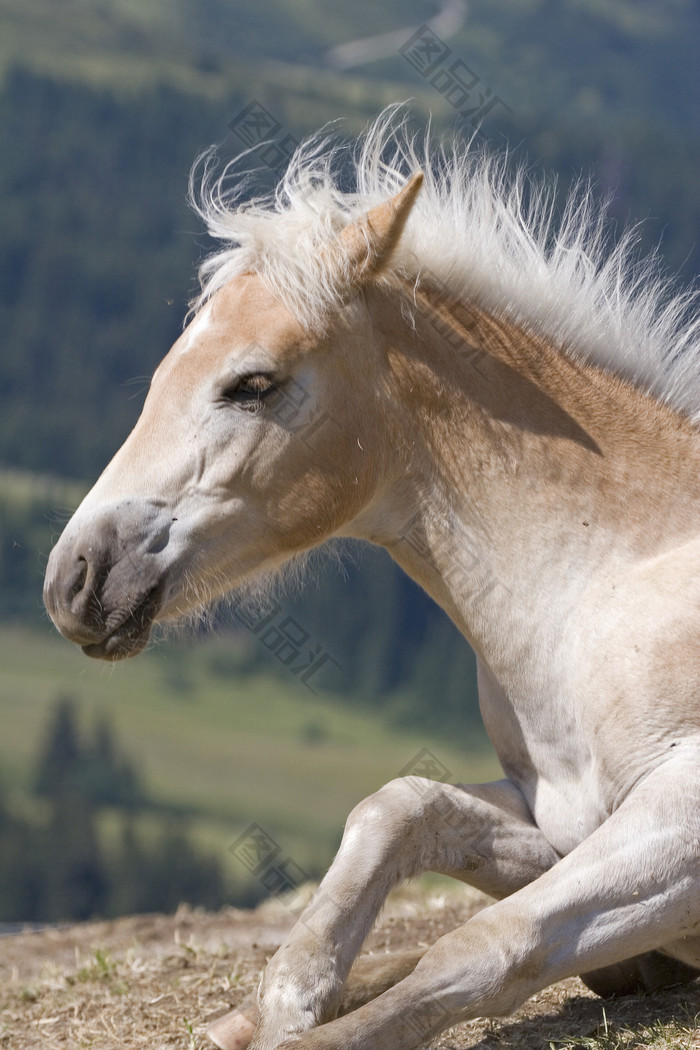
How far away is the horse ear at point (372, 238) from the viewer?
3783 millimetres

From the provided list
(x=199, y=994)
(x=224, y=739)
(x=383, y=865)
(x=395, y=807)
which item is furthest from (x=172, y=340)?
(x=383, y=865)

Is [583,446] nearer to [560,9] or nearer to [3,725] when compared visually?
[3,725]

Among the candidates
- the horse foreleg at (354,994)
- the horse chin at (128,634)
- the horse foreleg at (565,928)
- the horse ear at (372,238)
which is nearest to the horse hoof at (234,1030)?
the horse foreleg at (354,994)

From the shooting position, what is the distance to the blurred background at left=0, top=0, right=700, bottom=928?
7162 cm

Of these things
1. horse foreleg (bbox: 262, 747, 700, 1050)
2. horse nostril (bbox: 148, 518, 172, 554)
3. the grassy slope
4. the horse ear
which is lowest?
the grassy slope

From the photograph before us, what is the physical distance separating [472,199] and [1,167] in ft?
468

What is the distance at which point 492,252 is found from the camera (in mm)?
4172

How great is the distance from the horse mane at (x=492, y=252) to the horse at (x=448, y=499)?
0.01 metres

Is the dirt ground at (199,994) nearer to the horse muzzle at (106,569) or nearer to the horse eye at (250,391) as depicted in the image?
the horse muzzle at (106,569)

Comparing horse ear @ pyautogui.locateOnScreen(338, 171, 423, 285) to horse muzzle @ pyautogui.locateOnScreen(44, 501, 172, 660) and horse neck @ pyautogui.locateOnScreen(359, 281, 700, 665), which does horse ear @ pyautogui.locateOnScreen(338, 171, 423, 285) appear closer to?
horse neck @ pyautogui.locateOnScreen(359, 281, 700, 665)

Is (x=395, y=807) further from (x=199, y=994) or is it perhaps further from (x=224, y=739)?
(x=224, y=739)

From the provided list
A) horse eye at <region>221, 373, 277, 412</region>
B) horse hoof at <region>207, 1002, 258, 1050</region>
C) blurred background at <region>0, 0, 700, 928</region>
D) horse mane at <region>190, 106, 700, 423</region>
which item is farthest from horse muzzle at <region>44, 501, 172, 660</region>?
blurred background at <region>0, 0, 700, 928</region>

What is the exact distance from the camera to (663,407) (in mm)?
4109

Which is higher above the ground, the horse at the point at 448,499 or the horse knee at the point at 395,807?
the horse at the point at 448,499
